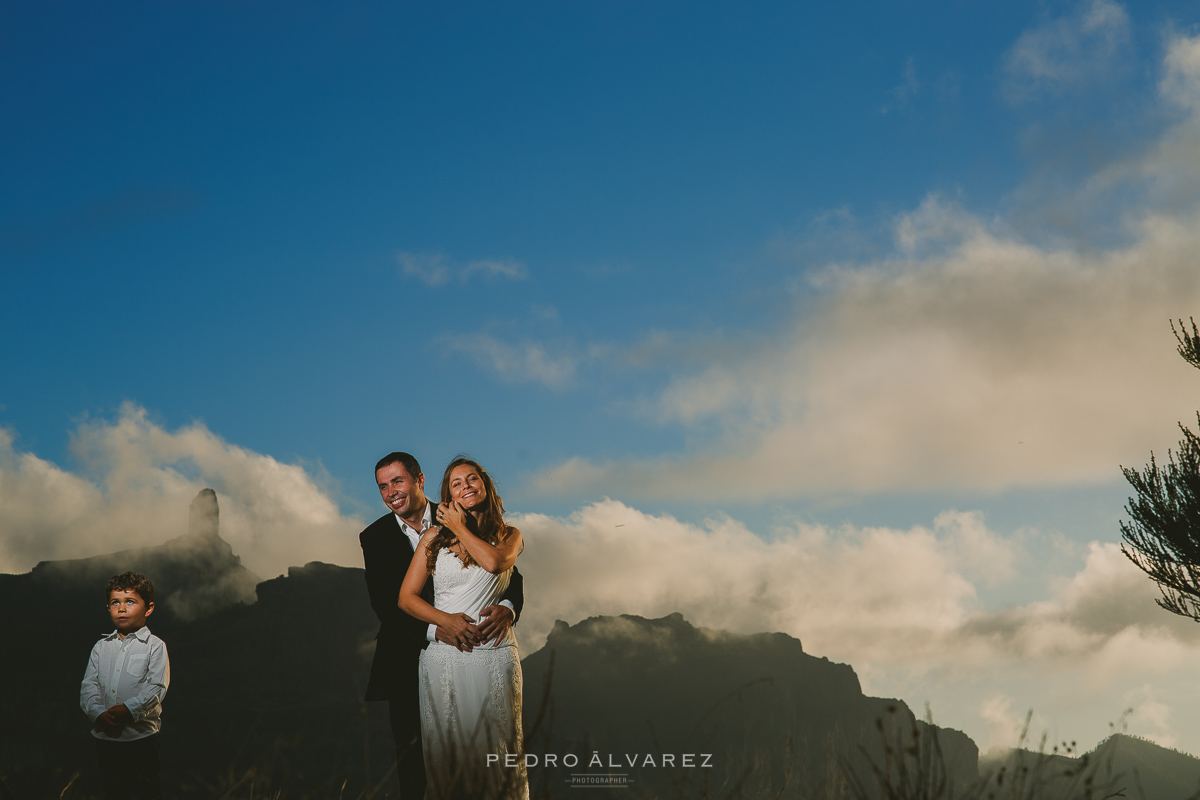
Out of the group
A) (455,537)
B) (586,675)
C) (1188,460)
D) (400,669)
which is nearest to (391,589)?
(400,669)

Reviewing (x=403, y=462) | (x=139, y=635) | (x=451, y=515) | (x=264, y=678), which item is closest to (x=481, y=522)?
(x=451, y=515)

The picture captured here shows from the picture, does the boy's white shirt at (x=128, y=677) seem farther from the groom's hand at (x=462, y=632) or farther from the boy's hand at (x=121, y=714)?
the groom's hand at (x=462, y=632)

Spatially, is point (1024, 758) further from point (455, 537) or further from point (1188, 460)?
point (1188, 460)

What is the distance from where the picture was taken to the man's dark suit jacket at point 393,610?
5.48 meters

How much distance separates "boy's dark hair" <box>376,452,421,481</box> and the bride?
2.84 feet

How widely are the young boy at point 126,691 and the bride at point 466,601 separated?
2014 millimetres

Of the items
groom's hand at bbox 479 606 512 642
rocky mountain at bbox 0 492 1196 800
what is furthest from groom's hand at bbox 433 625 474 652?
rocky mountain at bbox 0 492 1196 800

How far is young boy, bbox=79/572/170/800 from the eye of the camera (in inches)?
222

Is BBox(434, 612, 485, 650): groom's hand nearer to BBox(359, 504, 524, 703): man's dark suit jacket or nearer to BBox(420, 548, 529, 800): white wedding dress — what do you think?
BBox(420, 548, 529, 800): white wedding dress

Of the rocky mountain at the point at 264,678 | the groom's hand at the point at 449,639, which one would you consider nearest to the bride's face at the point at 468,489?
the groom's hand at the point at 449,639

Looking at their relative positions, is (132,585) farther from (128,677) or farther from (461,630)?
(461,630)

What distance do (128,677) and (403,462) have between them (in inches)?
93.6

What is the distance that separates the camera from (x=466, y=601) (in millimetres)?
5070

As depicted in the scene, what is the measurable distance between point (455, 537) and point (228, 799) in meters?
2.13
